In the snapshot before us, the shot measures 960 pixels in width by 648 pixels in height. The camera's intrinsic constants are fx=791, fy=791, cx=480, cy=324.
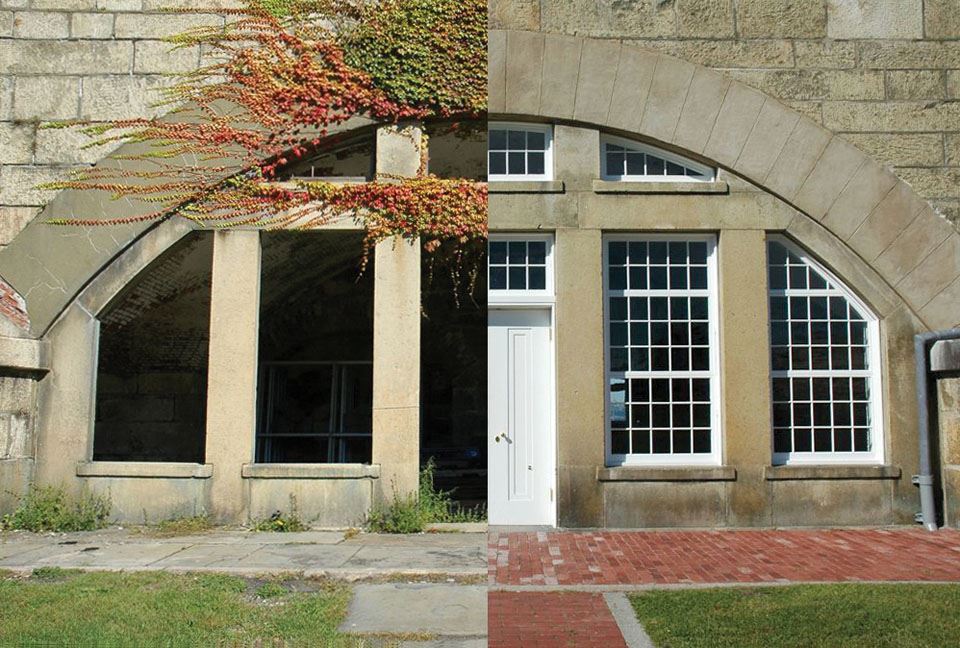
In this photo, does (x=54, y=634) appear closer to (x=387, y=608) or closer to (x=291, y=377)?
(x=387, y=608)

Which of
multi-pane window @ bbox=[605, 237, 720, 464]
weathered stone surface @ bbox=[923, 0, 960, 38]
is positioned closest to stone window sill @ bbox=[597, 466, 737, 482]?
multi-pane window @ bbox=[605, 237, 720, 464]

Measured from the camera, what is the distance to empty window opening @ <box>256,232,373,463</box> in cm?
287

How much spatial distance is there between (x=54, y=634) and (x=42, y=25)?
1.12m

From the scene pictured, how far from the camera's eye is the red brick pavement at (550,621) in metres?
1.10

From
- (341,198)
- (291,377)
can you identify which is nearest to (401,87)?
(341,198)

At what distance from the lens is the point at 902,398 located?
1.12 m

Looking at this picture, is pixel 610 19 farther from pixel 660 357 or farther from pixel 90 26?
pixel 90 26

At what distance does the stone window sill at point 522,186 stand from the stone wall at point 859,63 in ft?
0.86

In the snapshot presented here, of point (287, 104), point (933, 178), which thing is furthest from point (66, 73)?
point (933, 178)

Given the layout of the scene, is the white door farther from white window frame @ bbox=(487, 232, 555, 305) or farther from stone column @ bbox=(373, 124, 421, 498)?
stone column @ bbox=(373, 124, 421, 498)

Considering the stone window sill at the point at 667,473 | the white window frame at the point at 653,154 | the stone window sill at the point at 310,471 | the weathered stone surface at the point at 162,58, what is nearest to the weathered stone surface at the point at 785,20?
the white window frame at the point at 653,154

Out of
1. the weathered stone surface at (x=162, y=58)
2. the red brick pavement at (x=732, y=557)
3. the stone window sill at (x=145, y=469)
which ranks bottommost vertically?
the red brick pavement at (x=732, y=557)

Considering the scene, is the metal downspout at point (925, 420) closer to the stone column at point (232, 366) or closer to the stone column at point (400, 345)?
the stone column at point (400, 345)

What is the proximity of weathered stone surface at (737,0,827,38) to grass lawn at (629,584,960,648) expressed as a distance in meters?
0.85
